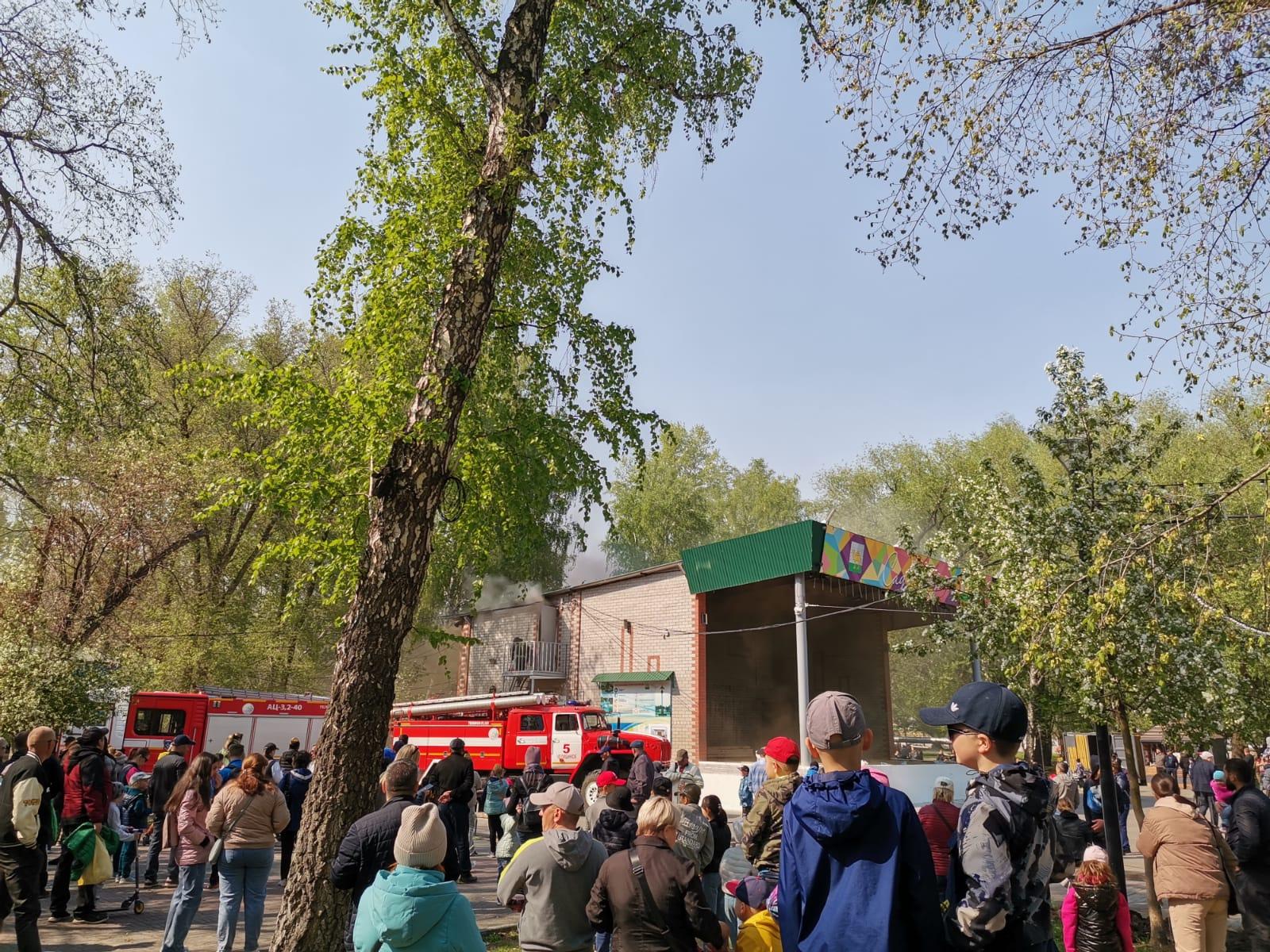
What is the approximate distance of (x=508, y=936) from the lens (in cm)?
843

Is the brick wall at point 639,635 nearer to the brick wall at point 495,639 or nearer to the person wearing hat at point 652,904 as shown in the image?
the brick wall at point 495,639

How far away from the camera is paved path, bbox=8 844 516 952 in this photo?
25.5 feet

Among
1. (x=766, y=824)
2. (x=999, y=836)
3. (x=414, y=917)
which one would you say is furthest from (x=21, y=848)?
(x=999, y=836)

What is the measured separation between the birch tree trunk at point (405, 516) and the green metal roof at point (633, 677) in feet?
70.6

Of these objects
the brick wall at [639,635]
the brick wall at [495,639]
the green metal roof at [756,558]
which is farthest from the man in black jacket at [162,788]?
the brick wall at [495,639]

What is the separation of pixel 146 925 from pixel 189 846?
2.24 metres

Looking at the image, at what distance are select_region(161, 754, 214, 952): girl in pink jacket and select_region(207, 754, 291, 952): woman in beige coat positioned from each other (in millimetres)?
254

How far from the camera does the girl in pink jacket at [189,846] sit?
6906mm

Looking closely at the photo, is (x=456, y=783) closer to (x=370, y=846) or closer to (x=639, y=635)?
(x=370, y=846)

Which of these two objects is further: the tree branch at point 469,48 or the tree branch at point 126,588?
the tree branch at point 126,588

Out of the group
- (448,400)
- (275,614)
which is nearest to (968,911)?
(448,400)

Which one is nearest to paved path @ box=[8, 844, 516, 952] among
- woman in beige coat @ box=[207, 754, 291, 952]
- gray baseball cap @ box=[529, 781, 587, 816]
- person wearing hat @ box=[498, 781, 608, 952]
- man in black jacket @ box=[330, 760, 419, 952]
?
woman in beige coat @ box=[207, 754, 291, 952]

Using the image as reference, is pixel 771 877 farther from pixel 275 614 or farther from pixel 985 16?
pixel 275 614

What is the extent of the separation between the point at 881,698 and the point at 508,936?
1209 inches
